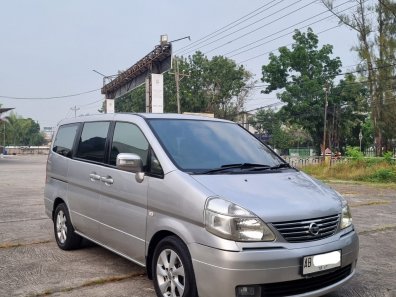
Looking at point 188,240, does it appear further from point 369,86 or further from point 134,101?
point 134,101

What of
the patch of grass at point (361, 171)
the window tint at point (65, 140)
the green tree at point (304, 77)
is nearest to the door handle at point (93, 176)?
the window tint at point (65, 140)

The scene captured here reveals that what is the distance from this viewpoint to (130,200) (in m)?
4.25

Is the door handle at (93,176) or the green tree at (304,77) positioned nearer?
the door handle at (93,176)

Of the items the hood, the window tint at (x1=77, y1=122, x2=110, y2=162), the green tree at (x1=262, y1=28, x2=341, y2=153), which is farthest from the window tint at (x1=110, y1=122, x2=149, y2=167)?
the green tree at (x1=262, y1=28, x2=341, y2=153)

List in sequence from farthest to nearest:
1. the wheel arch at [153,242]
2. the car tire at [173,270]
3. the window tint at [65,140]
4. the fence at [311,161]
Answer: the fence at [311,161] < the window tint at [65,140] < the wheel arch at [153,242] < the car tire at [173,270]

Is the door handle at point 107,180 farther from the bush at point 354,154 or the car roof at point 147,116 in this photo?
the bush at point 354,154

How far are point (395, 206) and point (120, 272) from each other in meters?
8.08

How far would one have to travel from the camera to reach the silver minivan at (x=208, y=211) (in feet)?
10.7

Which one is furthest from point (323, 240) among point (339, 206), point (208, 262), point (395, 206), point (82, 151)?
point (395, 206)

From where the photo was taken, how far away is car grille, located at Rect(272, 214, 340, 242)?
3.35 meters

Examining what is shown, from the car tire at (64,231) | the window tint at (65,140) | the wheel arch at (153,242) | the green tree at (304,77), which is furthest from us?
the green tree at (304,77)

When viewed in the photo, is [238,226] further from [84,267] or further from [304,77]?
[304,77]

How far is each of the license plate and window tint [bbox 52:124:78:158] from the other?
3507mm

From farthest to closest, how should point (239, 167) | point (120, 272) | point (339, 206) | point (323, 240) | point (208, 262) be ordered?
point (120, 272), point (239, 167), point (339, 206), point (323, 240), point (208, 262)
